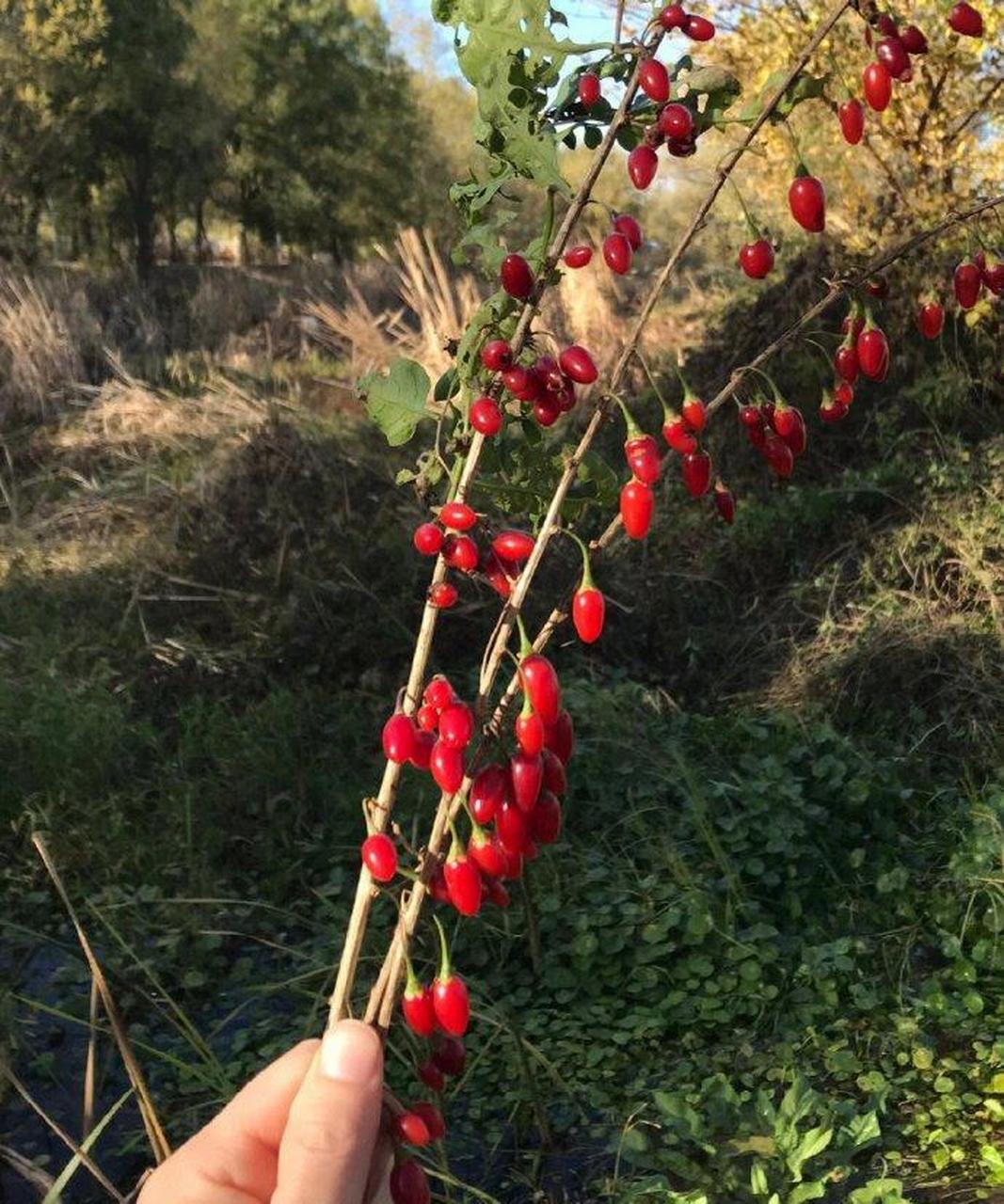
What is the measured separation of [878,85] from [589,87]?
8.7 inches

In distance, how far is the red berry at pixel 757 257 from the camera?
1071mm

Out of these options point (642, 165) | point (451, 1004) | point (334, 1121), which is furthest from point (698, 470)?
point (334, 1121)

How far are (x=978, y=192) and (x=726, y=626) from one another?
97.0 inches

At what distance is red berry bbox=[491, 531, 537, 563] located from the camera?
100 centimetres

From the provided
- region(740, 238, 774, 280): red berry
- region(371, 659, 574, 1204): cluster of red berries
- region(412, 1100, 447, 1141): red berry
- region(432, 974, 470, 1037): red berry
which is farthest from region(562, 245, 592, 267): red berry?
region(412, 1100, 447, 1141): red berry

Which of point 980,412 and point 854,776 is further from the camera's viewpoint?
point 980,412

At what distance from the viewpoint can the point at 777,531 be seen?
4984mm

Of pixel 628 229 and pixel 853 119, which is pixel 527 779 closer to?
pixel 628 229

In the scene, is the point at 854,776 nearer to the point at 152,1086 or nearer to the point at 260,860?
the point at 260,860

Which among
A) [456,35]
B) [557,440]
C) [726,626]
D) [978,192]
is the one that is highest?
[456,35]

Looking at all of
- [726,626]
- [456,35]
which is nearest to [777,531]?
[726,626]

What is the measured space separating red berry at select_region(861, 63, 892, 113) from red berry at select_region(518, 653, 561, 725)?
19.7 inches

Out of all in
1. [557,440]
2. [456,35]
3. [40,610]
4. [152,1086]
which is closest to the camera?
[456,35]

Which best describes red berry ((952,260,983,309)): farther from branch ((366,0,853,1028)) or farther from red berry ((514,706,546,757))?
red berry ((514,706,546,757))
